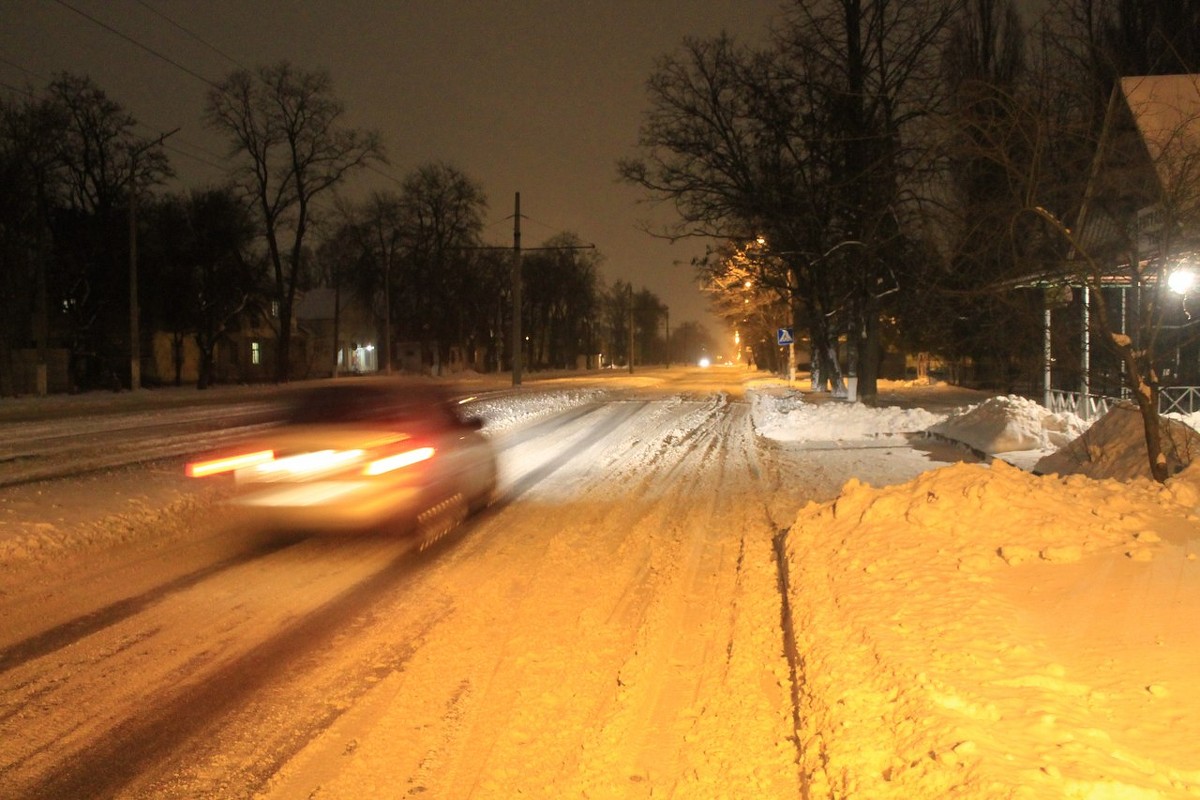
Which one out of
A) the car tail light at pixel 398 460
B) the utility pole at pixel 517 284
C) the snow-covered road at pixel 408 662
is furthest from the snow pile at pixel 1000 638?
the utility pole at pixel 517 284

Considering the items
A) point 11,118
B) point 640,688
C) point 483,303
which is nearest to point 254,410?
point 11,118

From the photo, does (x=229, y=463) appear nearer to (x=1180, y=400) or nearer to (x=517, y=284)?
(x=1180, y=400)

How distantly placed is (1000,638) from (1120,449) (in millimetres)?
8351

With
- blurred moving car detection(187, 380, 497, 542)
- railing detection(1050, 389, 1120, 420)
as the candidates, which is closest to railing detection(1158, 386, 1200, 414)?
railing detection(1050, 389, 1120, 420)

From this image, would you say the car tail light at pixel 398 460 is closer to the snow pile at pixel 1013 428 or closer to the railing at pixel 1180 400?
the snow pile at pixel 1013 428

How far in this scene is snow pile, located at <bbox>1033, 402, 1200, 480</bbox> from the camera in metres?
11.5

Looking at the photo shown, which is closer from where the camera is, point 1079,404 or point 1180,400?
point 1180,400

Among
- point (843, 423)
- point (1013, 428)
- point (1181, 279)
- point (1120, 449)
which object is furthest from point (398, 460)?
point (843, 423)

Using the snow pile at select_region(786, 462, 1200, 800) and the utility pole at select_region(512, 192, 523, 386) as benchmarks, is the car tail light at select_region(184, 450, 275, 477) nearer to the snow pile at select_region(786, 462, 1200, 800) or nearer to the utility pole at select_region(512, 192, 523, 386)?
the snow pile at select_region(786, 462, 1200, 800)

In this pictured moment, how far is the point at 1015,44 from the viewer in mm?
31312

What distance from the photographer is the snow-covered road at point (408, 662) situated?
4.88 metres

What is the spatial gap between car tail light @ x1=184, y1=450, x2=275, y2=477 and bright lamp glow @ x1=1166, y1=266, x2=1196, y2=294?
9604mm

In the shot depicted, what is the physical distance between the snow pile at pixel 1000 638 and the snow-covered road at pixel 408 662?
1.40 ft

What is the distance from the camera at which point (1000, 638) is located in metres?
5.78
